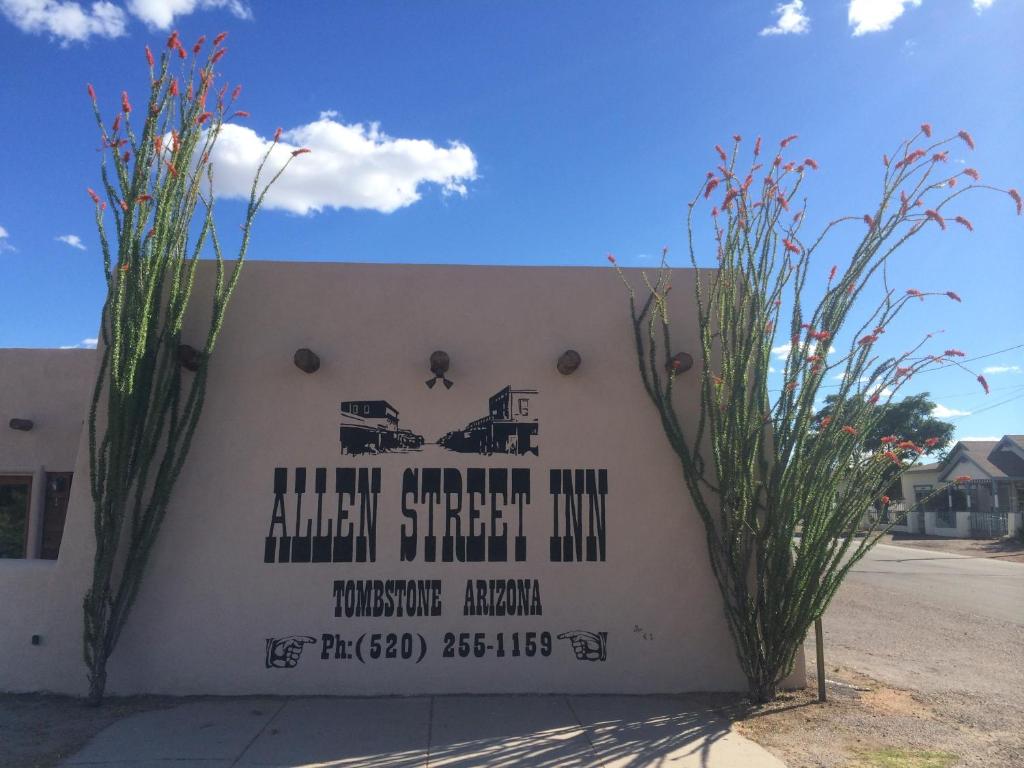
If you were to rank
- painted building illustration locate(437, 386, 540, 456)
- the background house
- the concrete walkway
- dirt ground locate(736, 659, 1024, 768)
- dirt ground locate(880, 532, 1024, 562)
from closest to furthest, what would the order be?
the concrete walkway < dirt ground locate(736, 659, 1024, 768) < painted building illustration locate(437, 386, 540, 456) < dirt ground locate(880, 532, 1024, 562) < the background house

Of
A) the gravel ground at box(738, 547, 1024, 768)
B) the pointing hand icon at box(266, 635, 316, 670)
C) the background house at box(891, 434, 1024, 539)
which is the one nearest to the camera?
the gravel ground at box(738, 547, 1024, 768)

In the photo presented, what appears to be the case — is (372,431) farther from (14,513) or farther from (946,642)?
(946,642)

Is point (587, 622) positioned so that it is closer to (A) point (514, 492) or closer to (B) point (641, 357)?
(A) point (514, 492)

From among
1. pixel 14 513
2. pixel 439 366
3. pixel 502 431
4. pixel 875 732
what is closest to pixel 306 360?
pixel 439 366

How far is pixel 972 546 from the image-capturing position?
30.2 metres

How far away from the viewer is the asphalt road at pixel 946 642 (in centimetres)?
675

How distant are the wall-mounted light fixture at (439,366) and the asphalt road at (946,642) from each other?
4.85 m

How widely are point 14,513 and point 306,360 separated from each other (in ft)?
22.5

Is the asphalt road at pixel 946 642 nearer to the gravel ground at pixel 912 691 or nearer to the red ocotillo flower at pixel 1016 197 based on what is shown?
the gravel ground at pixel 912 691

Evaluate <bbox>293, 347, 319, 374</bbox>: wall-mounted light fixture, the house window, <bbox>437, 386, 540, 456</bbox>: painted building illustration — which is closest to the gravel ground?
<bbox>437, 386, 540, 456</bbox>: painted building illustration

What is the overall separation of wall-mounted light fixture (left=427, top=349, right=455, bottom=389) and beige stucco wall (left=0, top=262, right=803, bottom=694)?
8cm

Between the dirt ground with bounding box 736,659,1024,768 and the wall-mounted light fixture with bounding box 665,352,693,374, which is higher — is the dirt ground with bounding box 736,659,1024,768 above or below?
below

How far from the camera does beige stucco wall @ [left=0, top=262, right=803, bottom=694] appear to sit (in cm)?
685

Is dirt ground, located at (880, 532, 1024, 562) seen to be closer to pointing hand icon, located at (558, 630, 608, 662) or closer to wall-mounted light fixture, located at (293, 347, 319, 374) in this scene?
pointing hand icon, located at (558, 630, 608, 662)
